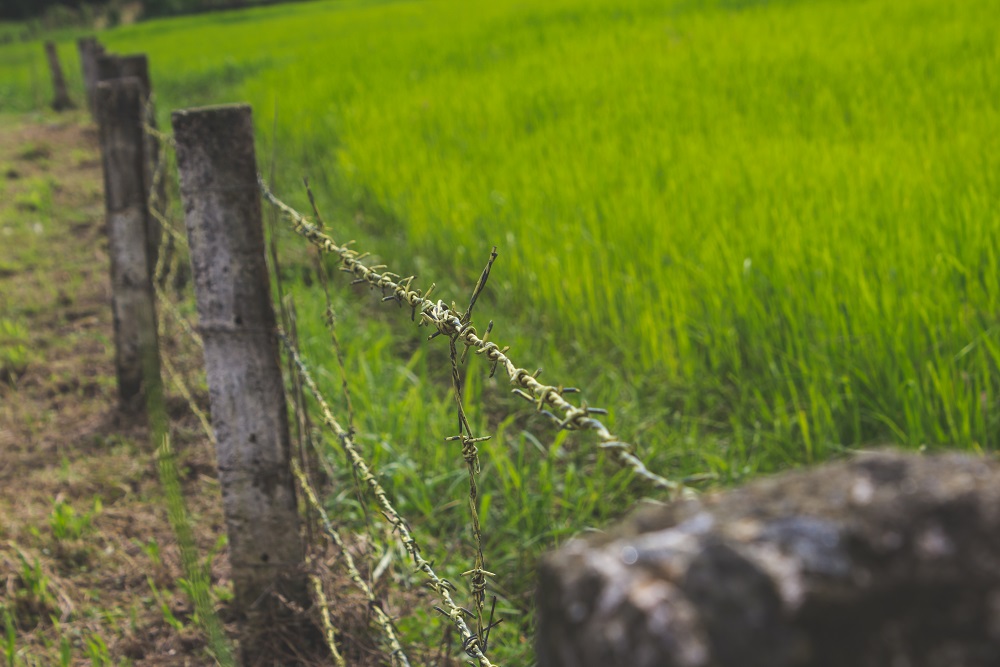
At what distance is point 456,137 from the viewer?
17.1 feet

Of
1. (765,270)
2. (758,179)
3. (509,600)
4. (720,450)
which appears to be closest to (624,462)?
Result: (509,600)

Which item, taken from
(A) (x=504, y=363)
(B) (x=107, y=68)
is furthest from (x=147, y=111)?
(A) (x=504, y=363)

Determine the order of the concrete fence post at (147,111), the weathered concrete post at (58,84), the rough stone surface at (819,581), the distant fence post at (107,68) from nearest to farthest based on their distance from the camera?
the rough stone surface at (819,581) < the concrete fence post at (147,111) < the distant fence post at (107,68) < the weathered concrete post at (58,84)

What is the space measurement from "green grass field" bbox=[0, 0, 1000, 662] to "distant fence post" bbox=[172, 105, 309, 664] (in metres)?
0.48

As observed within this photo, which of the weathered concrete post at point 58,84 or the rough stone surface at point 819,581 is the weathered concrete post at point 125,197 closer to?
the rough stone surface at point 819,581

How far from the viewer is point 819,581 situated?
0.37 m

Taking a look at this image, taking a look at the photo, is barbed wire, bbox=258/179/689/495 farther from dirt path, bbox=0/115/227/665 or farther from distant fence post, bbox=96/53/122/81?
distant fence post, bbox=96/53/122/81

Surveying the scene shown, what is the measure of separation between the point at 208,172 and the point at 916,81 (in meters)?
4.21

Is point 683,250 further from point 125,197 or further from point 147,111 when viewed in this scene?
point 147,111

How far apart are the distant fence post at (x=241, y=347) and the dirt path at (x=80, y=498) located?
11.5 inches

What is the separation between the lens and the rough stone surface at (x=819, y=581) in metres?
0.36

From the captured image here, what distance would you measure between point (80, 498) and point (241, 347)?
1.22 meters

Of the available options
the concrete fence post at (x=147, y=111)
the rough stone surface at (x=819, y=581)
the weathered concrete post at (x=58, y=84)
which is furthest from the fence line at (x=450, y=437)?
the weathered concrete post at (x=58, y=84)

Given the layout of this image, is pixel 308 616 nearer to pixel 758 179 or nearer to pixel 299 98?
pixel 758 179
